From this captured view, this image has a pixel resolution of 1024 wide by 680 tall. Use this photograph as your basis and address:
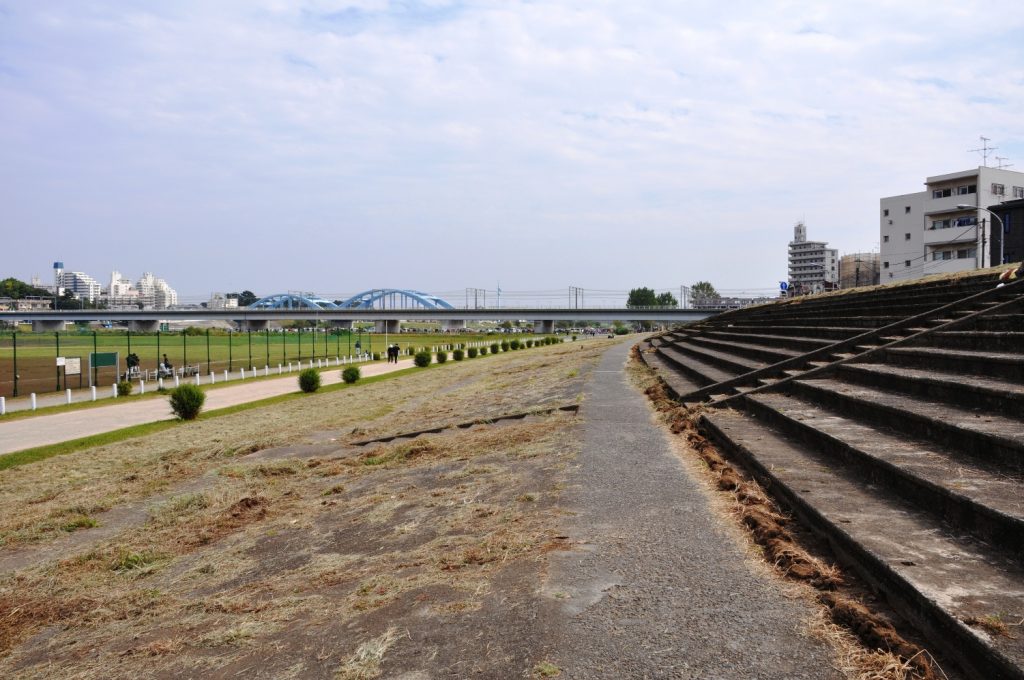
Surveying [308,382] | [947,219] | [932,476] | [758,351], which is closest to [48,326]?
[308,382]

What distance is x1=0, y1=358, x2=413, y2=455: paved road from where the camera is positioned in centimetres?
1703

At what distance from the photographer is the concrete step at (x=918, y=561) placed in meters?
2.82

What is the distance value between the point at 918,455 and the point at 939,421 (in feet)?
1.44

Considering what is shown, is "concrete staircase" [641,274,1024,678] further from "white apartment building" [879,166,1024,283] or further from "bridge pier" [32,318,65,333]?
"bridge pier" [32,318,65,333]

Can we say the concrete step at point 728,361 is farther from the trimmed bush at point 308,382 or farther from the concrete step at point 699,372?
the trimmed bush at point 308,382

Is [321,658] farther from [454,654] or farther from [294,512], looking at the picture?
[294,512]

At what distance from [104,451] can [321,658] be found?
13.4 meters

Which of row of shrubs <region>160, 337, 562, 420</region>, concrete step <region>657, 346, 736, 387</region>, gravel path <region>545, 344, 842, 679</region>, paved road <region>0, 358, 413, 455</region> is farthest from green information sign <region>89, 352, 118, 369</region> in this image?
gravel path <region>545, 344, 842, 679</region>

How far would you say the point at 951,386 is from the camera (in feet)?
19.7

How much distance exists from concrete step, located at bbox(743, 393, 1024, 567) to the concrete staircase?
1 cm

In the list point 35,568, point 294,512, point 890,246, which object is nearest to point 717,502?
point 294,512

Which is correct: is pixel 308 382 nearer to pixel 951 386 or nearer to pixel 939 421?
pixel 951 386

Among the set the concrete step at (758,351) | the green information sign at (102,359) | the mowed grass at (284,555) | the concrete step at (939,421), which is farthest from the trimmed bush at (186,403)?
the concrete step at (939,421)

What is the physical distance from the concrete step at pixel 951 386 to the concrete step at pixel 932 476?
2.16 ft
